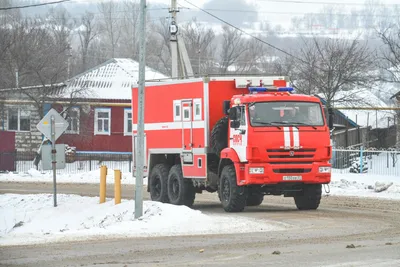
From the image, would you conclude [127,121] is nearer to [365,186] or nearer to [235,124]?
[365,186]

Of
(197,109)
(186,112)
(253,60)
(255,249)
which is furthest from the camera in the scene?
(253,60)

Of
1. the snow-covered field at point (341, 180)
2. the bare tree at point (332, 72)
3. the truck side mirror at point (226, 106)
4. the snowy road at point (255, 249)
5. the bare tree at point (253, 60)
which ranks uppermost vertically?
the bare tree at point (253, 60)

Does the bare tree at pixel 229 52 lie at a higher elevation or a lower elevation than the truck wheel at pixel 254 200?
higher

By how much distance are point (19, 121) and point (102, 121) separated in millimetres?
5220

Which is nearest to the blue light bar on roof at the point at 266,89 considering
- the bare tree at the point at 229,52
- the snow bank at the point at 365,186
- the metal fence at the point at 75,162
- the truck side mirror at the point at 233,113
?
the truck side mirror at the point at 233,113

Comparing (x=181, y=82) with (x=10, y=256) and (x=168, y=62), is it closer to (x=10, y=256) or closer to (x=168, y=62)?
(x=10, y=256)

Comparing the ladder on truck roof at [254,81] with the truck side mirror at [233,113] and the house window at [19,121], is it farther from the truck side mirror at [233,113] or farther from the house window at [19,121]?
the house window at [19,121]

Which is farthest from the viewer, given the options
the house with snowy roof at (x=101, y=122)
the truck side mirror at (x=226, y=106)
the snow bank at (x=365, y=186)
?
the house with snowy roof at (x=101, y=122)

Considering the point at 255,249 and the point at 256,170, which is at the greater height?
the point at 256,170

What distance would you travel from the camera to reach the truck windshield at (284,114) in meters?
21.8

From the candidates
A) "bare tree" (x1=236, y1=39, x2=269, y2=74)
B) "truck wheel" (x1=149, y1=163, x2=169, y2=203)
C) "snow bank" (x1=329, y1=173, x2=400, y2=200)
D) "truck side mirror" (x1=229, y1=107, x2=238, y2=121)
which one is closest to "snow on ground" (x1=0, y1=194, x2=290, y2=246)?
"truck wheel" (x1=149, y1=163, x2=169, y2=203)

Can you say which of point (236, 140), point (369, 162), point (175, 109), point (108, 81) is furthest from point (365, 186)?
point (108, 81)

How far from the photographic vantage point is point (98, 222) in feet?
70.8

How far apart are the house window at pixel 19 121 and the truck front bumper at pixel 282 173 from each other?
3727 cm
